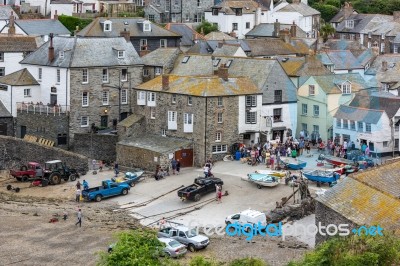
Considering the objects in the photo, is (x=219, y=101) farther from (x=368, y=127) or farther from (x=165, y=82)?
(x=368, y=127)

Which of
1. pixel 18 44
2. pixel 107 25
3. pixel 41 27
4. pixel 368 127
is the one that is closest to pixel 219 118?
pixel 368 127

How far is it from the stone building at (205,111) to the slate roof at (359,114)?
19.1 feet

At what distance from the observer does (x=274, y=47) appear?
8444 cm

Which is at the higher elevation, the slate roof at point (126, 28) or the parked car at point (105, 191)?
the slate roof at point (126, 28)

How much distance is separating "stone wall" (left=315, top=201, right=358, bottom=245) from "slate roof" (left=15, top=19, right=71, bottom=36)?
156 ft

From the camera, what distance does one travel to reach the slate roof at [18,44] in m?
72.9

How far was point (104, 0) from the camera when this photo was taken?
110m

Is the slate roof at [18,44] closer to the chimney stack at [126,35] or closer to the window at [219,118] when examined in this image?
the chimney stack at [126,35]

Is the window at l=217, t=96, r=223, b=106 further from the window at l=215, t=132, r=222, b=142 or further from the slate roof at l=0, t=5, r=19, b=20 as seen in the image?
the slate roof at l=0, t=5, r=19, b=20

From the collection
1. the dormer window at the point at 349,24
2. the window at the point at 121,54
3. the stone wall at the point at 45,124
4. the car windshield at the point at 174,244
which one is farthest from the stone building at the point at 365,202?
the dormer window at the point at 349,24

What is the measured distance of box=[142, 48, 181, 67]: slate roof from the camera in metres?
69.6

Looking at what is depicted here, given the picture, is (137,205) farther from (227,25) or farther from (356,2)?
(356,2)


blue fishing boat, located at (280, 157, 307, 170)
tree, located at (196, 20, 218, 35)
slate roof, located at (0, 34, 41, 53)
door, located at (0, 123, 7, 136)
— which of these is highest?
tree, located at (196, 20, 218, 35)

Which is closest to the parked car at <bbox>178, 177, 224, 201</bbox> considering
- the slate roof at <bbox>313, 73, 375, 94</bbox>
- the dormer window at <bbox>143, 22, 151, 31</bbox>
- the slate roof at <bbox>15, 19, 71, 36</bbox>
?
the slate roof at <bbox>313, 73, 375, 94</bbox>
